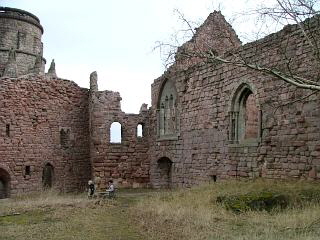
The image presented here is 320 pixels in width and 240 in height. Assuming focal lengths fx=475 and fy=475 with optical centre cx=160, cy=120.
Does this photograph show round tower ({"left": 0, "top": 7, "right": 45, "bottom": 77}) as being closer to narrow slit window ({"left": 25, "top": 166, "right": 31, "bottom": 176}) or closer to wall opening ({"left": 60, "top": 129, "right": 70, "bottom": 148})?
wall opening ({"left": 60, "top": 129, "right": 70, "bottom": 148})

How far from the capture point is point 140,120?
22000 millimetres

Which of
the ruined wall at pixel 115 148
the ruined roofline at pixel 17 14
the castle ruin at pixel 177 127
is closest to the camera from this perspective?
the castle ruin at pixel 177 127

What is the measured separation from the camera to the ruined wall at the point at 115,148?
68.0ft

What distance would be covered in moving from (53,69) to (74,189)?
1765 cm

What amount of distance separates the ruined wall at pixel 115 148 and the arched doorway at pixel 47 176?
184 centimetres

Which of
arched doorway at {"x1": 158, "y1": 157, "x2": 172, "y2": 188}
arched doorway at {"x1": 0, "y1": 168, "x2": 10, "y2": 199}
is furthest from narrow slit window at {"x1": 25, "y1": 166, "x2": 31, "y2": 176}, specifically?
arched doorway at {"x1": 158, "y1": 157, "x2": 172, "y2": 188}

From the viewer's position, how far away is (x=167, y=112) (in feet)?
68.1

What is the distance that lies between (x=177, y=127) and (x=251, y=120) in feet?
11.2

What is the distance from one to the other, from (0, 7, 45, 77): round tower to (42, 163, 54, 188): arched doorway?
52.8 feet

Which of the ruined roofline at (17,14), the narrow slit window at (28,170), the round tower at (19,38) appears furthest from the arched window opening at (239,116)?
the ruined roofline at (17,14)

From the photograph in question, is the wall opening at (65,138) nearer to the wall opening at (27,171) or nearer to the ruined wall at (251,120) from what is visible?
the wall opening at (27,171)

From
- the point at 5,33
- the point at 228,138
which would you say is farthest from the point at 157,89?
the point at 5,33

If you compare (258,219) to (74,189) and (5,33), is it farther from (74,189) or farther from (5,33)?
(5,33)

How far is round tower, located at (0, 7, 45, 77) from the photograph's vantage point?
121ft
